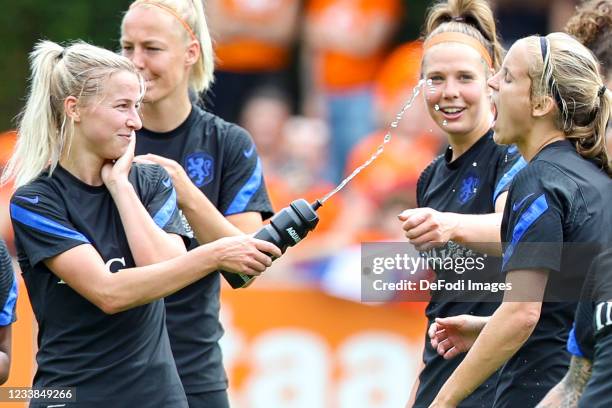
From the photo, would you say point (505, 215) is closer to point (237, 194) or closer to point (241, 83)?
Result: point (237, 194)

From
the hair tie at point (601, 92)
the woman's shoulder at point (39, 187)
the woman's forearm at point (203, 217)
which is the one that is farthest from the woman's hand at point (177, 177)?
the hair tie at point (601, 92)

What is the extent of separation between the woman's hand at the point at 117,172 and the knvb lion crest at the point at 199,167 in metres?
0.91

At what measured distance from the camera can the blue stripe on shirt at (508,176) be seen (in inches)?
187

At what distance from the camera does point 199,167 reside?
5.42 m

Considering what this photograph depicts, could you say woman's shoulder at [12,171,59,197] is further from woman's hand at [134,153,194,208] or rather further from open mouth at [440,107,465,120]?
open mouth at [440,107,465,120]

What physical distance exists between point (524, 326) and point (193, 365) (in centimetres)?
185

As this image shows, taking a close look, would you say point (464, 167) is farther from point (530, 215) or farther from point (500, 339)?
point (500, 339)

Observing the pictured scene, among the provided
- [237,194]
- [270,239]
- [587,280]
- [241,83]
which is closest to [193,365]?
[237,194]

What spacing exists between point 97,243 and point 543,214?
1534 millimetres

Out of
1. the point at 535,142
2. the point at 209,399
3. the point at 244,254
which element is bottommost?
the point at 209,399

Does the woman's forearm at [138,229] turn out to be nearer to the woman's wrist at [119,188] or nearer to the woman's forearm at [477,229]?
the woman's wrist at [119,188]

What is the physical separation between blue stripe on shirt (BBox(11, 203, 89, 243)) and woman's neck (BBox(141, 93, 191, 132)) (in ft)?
3.87

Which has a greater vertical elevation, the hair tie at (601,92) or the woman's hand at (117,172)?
the hair tie at (601,92)

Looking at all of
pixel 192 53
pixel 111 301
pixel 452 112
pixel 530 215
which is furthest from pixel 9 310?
pixel 530 215
